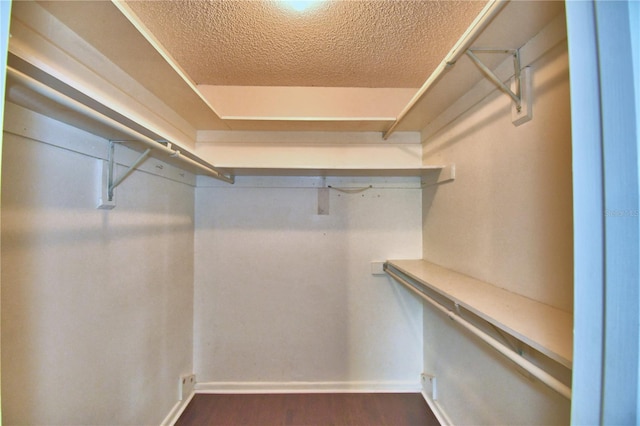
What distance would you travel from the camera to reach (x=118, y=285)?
1.16 metres

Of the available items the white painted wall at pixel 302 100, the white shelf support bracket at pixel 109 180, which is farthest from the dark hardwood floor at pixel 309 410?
the white painted wall at pixel 302 100

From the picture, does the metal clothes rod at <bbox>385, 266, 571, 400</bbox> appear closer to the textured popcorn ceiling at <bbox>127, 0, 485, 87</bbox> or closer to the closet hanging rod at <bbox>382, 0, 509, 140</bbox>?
the closet hanging rod at <bbox>382, 0, 509, 140</bbox>

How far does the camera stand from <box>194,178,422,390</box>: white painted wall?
1.92 metres

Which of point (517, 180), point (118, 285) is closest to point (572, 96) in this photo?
point (517, 180)

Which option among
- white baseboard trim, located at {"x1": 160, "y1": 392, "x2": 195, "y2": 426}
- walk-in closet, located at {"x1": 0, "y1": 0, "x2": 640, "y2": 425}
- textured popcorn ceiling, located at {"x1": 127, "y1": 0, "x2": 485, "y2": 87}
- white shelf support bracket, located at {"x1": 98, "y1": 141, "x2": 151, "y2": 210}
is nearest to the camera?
walk-in closet, located at {"x1": 0, "y1": 0, "x2": 640, "y2": 425}

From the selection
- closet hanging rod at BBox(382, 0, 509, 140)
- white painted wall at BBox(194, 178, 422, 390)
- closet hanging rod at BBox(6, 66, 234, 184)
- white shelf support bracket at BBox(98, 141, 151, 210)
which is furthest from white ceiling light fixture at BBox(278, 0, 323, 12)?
white painted wall at BBox(194, 178, 422, 390)

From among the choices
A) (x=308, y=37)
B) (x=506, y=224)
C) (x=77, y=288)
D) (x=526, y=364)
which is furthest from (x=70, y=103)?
(x=506, y=224)

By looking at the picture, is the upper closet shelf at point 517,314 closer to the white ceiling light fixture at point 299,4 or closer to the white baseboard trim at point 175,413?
the white ceiling light fixture at point 299,4

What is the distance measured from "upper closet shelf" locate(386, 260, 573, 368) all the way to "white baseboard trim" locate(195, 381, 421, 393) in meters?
1.18

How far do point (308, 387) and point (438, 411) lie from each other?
91 centimetres

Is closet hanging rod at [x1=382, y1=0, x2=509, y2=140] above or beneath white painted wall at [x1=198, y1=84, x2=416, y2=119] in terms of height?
beneath

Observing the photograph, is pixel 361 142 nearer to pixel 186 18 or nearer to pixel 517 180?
pixel 517 180

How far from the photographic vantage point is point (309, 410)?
1.71m

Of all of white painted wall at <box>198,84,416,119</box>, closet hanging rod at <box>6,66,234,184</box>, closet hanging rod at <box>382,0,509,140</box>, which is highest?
white painted wall at <box>198,84,416,119</box>
